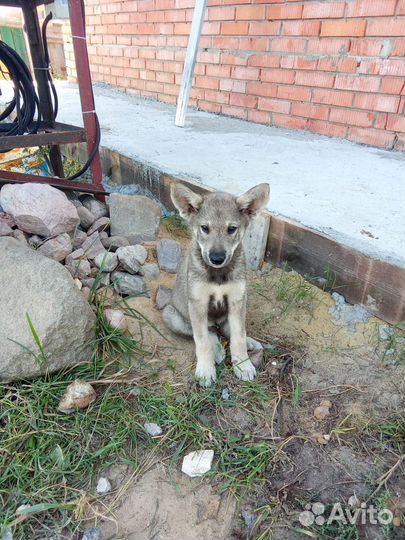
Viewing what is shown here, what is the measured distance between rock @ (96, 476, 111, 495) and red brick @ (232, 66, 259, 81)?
218 inches

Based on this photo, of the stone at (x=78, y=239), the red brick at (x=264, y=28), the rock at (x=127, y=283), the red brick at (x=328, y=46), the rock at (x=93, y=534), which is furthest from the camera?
the red brick at (x=264, y=28)

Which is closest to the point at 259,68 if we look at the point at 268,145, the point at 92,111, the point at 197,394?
the point at 268,145

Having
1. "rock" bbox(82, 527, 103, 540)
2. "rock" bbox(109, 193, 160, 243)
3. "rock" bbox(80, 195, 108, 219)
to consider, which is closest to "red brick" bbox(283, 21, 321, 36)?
"rock" bbox(109, 193, 160, 243)

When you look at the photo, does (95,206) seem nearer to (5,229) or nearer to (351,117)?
(5,229)

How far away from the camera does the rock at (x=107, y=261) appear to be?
3.25m

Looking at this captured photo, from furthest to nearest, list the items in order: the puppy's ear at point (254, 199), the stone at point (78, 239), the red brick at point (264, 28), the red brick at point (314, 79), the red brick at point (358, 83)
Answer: the red brick at point (264, 28), the red brick at point (314, 79), the red brick at point (358, 83), the stone at point (78, 239), the puppy's ear at point (254, 199)

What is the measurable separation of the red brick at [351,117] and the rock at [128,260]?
3.31 m

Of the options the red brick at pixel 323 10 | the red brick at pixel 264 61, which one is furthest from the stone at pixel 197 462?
the red brick at pixel 264 61

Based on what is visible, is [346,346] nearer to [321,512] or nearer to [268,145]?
[321,512]

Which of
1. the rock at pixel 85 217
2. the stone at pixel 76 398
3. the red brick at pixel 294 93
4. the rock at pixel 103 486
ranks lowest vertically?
the rock at pixel 103 486

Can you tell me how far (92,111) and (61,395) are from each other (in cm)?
262

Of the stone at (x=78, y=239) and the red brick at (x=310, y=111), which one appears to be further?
the red brick at (x=310, y=111)

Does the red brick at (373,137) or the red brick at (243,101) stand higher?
the red brick at (243,101)

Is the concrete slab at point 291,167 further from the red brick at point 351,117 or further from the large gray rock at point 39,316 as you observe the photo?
the large gray rock at point 39,316
